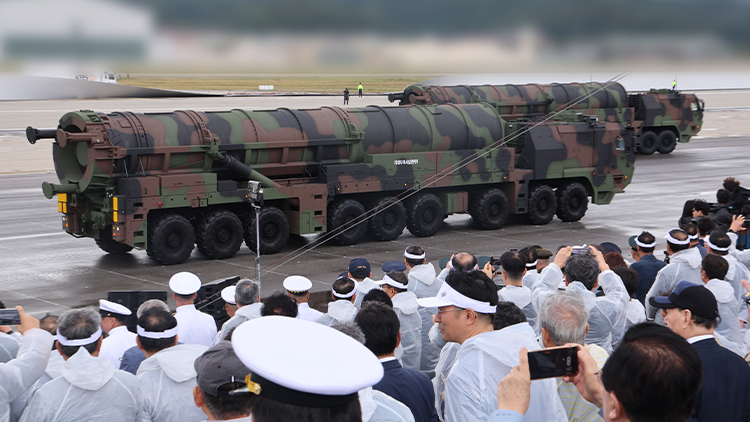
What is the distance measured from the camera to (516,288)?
679cm

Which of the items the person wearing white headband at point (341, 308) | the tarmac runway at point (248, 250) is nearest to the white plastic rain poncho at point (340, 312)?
the person wearing white headband at point (341, 308)

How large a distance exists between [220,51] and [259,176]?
392cm

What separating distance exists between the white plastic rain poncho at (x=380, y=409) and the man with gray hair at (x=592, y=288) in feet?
5.68

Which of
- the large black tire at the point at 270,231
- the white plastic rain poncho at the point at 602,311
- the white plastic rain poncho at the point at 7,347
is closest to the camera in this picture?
the white plastic rain poncho at the point at 7,347

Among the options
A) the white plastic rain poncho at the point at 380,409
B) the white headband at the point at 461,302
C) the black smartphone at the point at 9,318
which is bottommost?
the white plastic rain poncho at the point at 380,409

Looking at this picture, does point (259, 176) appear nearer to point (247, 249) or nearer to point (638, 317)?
point (247, 249)

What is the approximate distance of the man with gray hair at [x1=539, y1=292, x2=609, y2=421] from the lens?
14.4 feet

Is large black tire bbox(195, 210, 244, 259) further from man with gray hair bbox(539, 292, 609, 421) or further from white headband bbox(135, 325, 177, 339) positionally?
man with gray hair bbox(539, 292, 609, 421)

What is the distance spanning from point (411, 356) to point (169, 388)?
7.51ft

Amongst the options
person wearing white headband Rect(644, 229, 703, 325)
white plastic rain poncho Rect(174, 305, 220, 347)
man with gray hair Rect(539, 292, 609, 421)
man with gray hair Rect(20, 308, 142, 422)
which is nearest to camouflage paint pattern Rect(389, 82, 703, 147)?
person wearing white headband Rect(644, 229, 703, 325)

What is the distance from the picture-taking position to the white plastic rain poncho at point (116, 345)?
6176 millimetres

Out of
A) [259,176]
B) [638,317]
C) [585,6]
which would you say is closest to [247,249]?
[259,176]

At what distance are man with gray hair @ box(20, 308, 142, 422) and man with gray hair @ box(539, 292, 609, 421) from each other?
216 centimetres

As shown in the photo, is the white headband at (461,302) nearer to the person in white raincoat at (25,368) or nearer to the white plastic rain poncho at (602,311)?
the white plastic rain poncho at (602,311)
